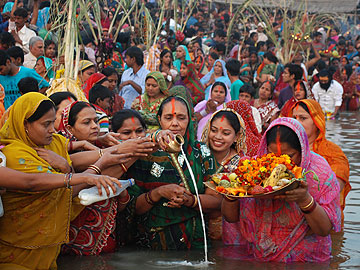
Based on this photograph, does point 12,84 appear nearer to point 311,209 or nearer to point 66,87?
point 66,87

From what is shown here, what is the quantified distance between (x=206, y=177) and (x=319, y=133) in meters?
1.42

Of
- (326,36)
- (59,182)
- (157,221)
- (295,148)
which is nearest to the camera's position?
(59,182)

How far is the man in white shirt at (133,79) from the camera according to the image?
31.1ft

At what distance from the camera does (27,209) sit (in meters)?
3.69

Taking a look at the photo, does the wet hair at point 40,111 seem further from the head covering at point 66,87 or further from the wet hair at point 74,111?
the head covering at point 66,87

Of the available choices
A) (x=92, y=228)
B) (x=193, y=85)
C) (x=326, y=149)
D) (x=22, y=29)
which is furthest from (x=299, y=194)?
(x=22, y=29)

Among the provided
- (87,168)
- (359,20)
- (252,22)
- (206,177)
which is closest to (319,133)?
(206,177)

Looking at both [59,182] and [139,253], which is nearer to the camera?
[59,182]

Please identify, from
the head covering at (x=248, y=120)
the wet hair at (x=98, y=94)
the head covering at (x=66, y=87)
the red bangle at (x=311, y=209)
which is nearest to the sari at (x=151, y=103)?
the wet hair at (x=98, y=94)

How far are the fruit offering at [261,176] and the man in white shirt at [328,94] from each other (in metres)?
11.5

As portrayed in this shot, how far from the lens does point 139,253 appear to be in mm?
4523

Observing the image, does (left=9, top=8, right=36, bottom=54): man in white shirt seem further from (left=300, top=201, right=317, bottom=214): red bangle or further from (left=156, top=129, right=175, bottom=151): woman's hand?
(left=300, top=201, right=317, bottom=214): red bangle

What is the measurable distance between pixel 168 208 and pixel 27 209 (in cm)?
118

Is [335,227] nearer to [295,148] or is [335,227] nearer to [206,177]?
[295,148]
